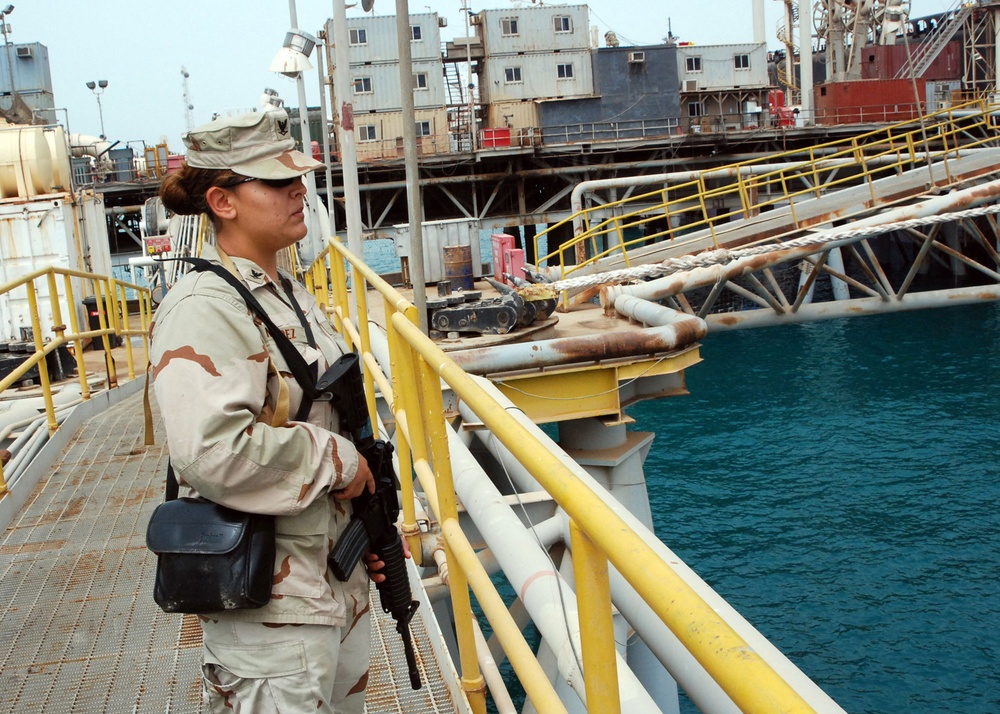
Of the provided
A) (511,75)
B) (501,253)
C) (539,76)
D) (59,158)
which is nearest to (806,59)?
(539,76)

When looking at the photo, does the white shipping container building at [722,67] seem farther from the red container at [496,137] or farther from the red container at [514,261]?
the red container at [514,261]

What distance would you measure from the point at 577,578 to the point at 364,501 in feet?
2.87

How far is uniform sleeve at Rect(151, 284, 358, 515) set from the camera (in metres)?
1.97

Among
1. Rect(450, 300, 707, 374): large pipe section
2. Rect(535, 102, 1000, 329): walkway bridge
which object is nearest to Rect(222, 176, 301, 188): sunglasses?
Rect(450, 300, 707, 374): large pipe section

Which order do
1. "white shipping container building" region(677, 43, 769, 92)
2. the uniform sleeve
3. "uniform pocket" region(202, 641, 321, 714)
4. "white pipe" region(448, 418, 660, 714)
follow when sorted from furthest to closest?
1. "white shipping container building" region(677, 43, 769, 92)
2. "white pipe" region(448, 418, 660, 714)
3. "uniform pocket" region(202, 641, 321, 714)
4. the uniform sleeve

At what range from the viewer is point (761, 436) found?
15.5m

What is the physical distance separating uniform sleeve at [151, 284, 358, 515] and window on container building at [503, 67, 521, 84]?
4473cm

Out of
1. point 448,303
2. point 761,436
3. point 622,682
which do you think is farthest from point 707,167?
point 622,682

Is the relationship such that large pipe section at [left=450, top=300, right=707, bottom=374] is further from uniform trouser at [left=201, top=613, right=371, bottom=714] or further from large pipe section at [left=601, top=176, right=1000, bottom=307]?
uniform trouser at [left=201, top=613, right=371, bottom=714]

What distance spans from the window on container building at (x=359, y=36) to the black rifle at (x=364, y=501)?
43649mm

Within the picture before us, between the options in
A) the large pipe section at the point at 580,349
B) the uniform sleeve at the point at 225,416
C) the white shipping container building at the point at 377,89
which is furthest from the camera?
the white shipping container building at the point at 377,89

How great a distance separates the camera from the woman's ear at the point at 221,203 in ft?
7.38

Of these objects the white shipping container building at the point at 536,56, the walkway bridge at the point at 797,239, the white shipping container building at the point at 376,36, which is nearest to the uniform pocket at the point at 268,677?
the walkway bridge at the point at 797,239

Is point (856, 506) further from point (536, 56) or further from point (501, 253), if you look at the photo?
point (536, 56)
